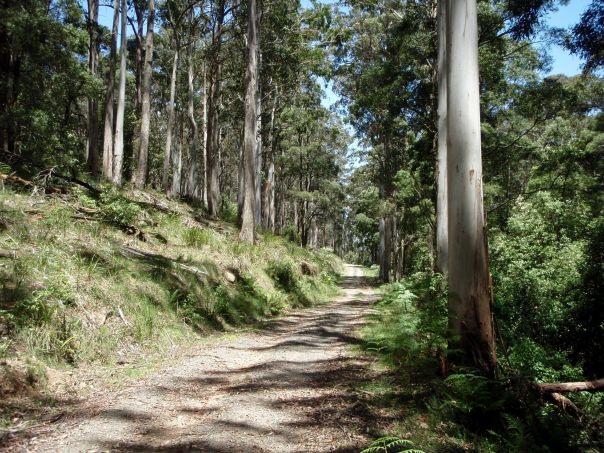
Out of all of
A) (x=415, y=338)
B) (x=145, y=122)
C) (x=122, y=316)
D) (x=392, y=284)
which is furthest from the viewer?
(x=145, y=122)

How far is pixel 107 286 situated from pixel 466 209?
16.7 feet

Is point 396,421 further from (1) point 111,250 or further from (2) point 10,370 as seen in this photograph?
(1) point 111,250

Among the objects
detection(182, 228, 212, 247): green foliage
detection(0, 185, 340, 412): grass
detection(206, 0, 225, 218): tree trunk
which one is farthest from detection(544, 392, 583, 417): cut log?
detection(206, 0, 225, 218): tree trunk

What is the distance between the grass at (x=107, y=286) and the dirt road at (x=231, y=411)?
3.12 feet

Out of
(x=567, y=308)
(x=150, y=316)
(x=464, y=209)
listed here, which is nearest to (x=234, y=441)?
(x=464, y=209)

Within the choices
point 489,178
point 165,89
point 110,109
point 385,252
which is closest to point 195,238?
point 110,109

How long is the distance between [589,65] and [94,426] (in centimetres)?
1225

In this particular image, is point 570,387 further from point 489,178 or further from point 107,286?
point 489,178

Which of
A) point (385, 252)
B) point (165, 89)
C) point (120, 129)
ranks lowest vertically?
point (385, 252)

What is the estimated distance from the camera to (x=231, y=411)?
13.4 ft

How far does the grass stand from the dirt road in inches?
37.4

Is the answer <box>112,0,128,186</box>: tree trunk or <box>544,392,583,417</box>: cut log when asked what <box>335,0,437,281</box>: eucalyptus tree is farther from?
<box>544,392,583,417</box>: cut log

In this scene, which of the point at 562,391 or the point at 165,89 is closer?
the point at 562,391

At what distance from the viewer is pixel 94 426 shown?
142 inches
